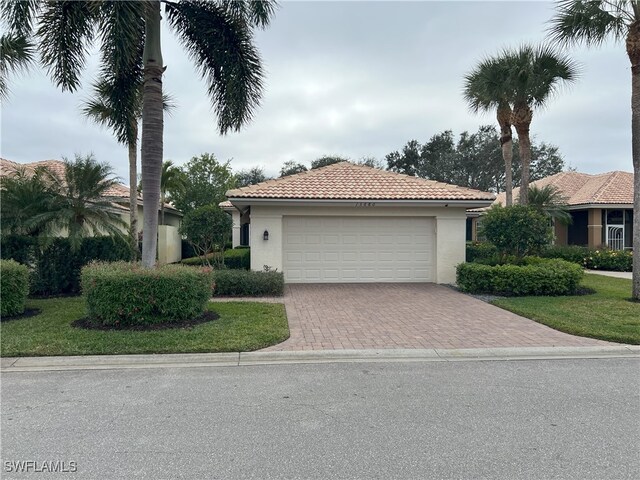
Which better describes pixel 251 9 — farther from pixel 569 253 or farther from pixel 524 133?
pixel 569 253

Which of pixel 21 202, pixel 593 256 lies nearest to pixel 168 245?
pixel 21 202

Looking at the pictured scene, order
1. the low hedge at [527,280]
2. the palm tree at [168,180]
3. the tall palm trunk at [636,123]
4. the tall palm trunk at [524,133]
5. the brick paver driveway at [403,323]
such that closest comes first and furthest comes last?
1. the brick paver driveway at [403,323]
2. the tall palm trunk at [636,123]
3. the low hedge at [527,280]
4. the tall palm trunk at [524,133]
5. the palm tree at [168,180]

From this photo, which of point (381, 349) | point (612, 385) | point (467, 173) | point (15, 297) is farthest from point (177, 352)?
point (467, 173)

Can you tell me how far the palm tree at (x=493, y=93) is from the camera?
52.1 ft

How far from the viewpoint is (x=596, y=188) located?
75.3 feet

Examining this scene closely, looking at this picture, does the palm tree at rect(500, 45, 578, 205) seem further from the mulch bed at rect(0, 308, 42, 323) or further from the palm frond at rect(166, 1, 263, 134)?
the mulch bed at rect(0, 308, 42, 323)

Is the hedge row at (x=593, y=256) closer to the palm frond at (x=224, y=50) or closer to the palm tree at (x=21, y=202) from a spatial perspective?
the palm frond at (x=224, y=50)

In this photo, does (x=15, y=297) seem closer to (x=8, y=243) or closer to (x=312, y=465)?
(x=8, y=243)

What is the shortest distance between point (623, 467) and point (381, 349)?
3475 millimetres

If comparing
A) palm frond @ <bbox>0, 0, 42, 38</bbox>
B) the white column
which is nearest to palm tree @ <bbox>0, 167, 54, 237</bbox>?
palm frond @ <bbox>0, 0, 42, 38</bbox>

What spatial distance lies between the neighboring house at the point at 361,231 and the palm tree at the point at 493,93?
4.86 metres

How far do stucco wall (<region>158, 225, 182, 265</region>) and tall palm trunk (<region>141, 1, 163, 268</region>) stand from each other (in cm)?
1162

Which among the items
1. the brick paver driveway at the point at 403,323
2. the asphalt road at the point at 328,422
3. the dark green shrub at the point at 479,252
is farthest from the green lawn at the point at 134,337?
the dark green shrub at the point at 479,252

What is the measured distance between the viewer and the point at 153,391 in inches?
187
